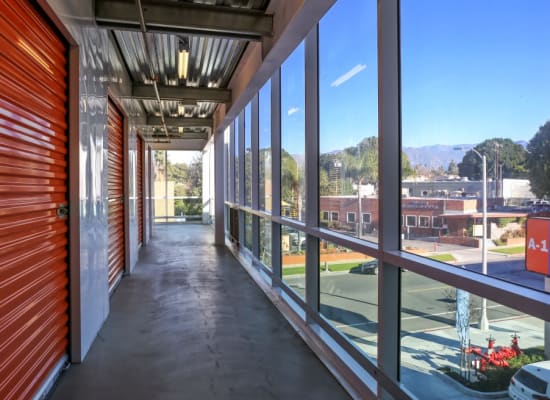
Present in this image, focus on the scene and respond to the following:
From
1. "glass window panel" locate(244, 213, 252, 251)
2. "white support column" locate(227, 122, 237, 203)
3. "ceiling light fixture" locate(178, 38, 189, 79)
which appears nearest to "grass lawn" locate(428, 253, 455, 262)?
"ceiling light fixture" locate(178, 38, 189, 79)

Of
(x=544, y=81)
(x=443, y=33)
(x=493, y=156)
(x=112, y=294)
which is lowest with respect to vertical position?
(x=112, y=294)

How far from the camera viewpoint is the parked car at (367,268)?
274 cm

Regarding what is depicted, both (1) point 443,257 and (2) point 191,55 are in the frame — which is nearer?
(1) point 443,257

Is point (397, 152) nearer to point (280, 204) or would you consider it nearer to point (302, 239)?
point (302, 239)

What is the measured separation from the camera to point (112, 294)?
5168 mm

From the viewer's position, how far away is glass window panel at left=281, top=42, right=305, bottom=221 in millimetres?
4657

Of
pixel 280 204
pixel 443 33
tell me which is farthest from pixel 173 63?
pixel 443 33

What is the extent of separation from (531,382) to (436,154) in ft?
3.62

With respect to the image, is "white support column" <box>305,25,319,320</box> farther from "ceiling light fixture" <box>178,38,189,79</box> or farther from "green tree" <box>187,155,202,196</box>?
"green tree" <box>187,155,202,196</box>

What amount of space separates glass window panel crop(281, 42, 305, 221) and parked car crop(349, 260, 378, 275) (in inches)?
61.2

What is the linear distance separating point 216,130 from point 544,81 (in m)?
8.76

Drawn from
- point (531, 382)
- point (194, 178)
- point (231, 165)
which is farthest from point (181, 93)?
point (194, 178)

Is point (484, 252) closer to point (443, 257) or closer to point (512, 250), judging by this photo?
point (512, 250)

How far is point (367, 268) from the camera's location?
2.90 m
